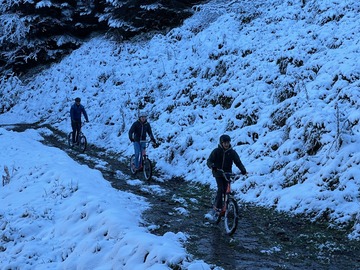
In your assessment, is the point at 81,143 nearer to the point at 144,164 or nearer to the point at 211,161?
the point at 144,164

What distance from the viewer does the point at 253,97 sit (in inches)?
551

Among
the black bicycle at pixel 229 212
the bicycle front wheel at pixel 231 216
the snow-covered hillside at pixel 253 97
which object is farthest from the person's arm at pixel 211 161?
the snow-covered hillside at pixel 253 97

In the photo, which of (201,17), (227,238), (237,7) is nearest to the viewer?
(227,238)

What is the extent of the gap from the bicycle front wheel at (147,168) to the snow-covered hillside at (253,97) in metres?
0.98

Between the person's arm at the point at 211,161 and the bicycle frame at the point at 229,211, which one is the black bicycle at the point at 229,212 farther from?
the person's arm at the point at 211,161

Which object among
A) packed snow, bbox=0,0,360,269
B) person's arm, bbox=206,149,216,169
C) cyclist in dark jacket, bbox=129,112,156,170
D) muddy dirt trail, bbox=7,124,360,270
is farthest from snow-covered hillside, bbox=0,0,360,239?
person's arm, bbox=206,149,216,169

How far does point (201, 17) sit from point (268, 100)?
38.5 feet

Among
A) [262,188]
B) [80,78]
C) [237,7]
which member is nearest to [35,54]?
[80,78]

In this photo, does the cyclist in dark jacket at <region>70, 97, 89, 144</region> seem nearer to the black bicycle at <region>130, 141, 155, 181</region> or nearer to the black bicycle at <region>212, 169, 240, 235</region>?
the black bicycle at <region>130, 141, 155, 181</region>

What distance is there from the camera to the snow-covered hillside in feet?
31.2

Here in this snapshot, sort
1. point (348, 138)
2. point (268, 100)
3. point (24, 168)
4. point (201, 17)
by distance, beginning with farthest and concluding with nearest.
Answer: point (201, 17)
point (268, 100)
point (24, 168)
point (348, 138)

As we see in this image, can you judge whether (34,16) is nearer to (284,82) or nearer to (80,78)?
(80,78)

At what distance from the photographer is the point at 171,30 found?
24.4 m

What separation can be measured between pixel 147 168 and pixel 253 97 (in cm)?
502
